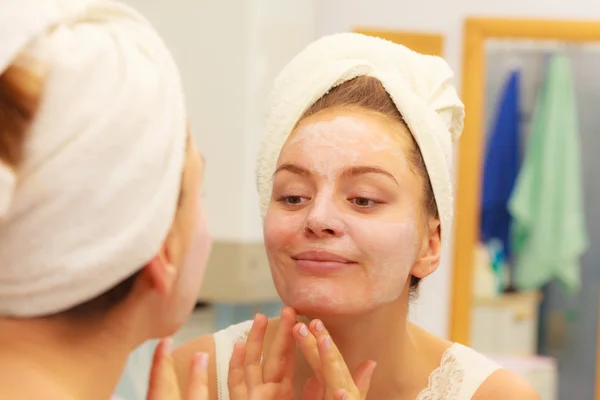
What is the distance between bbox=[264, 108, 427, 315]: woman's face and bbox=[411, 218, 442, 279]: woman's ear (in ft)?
0.09

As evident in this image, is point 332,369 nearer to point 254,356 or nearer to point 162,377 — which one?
point 254,356

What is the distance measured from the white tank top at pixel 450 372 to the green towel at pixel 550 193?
0.88 meters

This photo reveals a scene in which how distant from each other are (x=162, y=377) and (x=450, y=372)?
52cm

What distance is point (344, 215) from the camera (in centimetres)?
88

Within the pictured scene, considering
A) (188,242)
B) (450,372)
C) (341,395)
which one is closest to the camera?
(188,242)

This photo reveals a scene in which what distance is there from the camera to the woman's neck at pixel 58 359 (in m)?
0.52

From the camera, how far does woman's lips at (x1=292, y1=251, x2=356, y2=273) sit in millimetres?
876

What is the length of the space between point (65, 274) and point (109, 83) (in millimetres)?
149

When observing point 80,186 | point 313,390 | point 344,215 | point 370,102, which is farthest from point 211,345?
point 80,186

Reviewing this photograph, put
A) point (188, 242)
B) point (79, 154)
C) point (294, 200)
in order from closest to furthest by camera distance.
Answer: point (79, 154), point (188, 242), point (294, 200)

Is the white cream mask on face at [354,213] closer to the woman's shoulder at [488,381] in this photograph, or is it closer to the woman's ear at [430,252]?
the woman's ear at [430,252]

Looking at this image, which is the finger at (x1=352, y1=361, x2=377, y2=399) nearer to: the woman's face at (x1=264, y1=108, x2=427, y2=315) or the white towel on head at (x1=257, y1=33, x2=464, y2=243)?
the woman's face at (x1=264, y1=108, x2=427, y2=315)

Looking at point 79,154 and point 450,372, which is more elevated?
point 79,154

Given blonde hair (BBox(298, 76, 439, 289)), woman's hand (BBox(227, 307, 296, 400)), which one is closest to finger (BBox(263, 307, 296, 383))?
woman's hand (BBox(227, 307, 296, 400))
